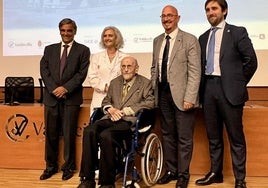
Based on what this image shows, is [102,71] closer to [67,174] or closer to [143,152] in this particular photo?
[143,152]

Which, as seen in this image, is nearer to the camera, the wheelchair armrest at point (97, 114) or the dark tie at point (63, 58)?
the wheelchair armrest at point (97, 114)

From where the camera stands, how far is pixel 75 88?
12.0ft

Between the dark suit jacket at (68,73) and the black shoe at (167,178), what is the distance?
3.30ft

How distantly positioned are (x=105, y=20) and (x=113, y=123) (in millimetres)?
2004

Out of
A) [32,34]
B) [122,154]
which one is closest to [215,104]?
[122,154]

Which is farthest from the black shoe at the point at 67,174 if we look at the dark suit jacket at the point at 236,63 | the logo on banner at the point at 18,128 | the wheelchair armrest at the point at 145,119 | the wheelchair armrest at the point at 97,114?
the dark suit jacket at the point at 236,63

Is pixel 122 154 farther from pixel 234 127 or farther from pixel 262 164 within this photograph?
pixel 262 164

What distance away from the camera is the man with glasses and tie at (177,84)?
10.6 feet

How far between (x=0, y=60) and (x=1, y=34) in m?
0.33

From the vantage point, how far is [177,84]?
325cm

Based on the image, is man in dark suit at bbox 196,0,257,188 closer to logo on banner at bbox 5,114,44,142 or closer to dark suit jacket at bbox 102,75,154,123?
dark suit jacket at bbox 102,75,154,123

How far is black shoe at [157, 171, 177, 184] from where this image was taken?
11.4ft

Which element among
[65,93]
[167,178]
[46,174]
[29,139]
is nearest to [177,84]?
[167,178]

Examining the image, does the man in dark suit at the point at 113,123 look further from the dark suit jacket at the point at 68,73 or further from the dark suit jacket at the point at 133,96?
the dark suit jacket at the point at 68,73
